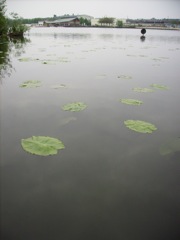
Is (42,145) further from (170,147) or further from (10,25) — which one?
(10,25)

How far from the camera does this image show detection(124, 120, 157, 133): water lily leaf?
3160 millimetres

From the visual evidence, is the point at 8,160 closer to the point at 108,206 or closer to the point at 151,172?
the point at 108,206

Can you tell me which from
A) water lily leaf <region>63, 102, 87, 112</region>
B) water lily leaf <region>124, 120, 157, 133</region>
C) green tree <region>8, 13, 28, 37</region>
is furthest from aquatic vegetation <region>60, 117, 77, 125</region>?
green tree <region>8, 13, 28, 37</region>

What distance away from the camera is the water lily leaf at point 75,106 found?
386 cm

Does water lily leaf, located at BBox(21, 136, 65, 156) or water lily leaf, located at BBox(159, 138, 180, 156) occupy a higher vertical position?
water lily leaf, located at BBox(21, 136, 65, 156)

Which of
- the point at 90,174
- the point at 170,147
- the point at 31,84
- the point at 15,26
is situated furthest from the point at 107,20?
the point at 90,174

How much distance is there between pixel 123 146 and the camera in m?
2.74

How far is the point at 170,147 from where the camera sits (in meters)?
2.75

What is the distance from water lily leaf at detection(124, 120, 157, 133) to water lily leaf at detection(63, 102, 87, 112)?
96 centimetres

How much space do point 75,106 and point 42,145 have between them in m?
1.53

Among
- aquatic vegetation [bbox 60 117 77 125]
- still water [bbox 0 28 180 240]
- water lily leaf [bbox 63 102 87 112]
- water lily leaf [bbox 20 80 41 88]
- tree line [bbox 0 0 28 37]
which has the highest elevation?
tree line [bbox 0 0 28 37]

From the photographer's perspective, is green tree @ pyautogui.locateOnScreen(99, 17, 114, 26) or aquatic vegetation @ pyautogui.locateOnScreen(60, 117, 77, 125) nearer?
aquatic vegetation @ pyautogui.locateOnScreen(60, 117, 77, 125)

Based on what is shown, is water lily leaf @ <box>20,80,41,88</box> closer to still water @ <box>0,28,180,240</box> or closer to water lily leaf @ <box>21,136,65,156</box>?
still water @ <box>0,28,180,240</box>

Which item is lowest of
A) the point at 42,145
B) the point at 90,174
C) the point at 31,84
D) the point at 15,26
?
the point at 90,174
